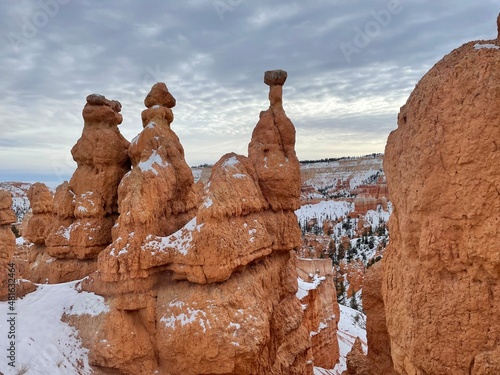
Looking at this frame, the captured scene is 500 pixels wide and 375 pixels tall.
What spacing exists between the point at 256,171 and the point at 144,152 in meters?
4.15

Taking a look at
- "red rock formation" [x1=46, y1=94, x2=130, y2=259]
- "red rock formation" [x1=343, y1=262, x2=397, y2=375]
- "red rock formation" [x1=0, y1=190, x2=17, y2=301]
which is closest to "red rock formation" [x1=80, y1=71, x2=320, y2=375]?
"red rock formation" [x1=46, y1=94, x2=130, y2=259]

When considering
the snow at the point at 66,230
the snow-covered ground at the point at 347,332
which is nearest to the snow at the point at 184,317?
the snow at the point at 66,230

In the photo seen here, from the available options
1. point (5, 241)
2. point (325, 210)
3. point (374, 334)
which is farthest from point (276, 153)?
point (325, 210)

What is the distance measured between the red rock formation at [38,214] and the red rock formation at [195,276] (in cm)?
735

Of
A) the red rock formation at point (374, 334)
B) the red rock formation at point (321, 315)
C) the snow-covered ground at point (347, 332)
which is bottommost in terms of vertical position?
the snow-covered ground at point (347, 332)

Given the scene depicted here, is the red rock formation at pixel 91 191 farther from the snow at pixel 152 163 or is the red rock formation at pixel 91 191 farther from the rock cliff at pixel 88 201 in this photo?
the snow at pixel 152 163

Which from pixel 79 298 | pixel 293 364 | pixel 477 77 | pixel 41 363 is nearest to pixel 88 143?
pixel 79 298

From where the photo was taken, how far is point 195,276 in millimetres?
11477

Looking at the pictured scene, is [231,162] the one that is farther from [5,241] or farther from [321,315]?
[321,315]

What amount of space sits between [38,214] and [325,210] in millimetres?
112231

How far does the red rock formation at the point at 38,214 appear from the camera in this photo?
18406mm

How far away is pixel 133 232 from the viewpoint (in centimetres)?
1207

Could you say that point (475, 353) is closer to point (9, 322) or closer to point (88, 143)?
point (9, 322)

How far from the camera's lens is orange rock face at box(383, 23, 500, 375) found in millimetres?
5191
